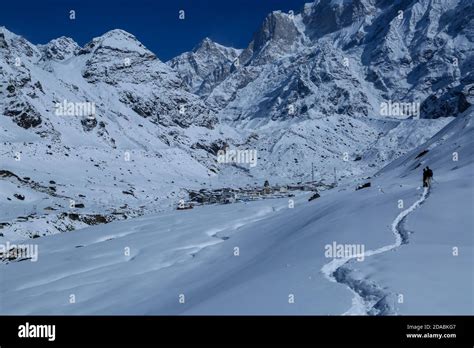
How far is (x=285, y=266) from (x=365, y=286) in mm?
4673

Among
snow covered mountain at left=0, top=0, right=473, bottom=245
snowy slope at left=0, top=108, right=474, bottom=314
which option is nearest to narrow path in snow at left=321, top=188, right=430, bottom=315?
snowy slope at left=0, top=108, right=474, bottom=314

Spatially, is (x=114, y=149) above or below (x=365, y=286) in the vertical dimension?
above

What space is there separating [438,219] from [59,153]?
10252cm

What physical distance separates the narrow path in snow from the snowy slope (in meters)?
0.04

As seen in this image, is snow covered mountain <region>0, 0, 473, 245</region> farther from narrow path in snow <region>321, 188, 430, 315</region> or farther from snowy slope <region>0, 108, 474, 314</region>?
narrow path in snow <region>321, 188, 430, 315</region>

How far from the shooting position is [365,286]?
A: 11.2 metres

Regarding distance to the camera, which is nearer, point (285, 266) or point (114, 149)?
point (285, 266)

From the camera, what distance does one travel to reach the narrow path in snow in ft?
31.9

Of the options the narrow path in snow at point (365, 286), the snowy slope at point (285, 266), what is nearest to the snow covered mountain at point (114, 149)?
the snowy slope at point (285, 266)

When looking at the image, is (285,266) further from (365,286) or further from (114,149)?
(114,149)

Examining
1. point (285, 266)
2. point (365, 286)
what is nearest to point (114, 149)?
point (285, 266)

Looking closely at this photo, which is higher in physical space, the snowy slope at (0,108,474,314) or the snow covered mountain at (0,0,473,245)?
the snow covered mountain at (0,0,473,245)

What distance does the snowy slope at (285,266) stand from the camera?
10.9 m

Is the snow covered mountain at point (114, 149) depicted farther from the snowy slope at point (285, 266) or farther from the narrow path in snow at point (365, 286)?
the narrow path in snow at point (365, 286)
